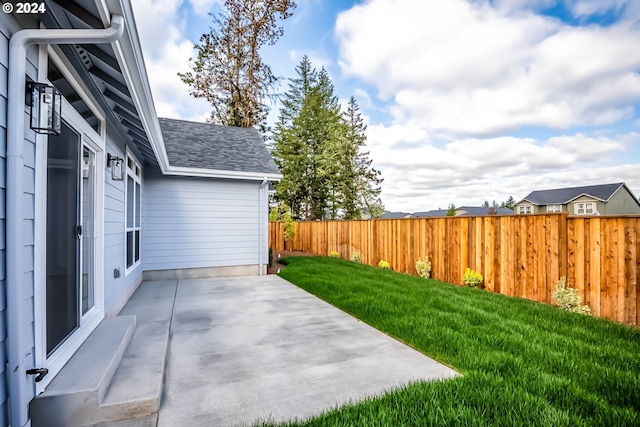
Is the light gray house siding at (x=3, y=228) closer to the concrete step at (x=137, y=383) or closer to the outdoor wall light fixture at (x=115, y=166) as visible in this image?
the concrete step at (x=137, y=383)

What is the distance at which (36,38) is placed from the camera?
1701mm

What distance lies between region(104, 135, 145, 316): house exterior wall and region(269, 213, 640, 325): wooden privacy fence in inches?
256

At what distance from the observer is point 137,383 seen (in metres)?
2.35

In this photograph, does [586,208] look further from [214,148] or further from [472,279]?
[214,148]

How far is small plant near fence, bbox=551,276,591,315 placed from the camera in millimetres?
4789

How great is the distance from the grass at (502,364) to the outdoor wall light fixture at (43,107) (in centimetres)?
218

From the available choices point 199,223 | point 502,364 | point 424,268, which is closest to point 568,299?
point 502,364

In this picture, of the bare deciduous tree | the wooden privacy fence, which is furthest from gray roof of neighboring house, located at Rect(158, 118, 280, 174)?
the bare deciduous tree

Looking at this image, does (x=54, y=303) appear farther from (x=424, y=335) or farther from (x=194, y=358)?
(x=424, y=335)

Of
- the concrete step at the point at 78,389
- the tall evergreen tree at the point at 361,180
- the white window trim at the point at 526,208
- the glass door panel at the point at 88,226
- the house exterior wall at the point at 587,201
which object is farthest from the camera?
the white window trim at the point at 526,208

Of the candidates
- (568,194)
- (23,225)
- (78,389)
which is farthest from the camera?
(568,194)

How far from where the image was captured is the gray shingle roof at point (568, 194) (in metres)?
25.3

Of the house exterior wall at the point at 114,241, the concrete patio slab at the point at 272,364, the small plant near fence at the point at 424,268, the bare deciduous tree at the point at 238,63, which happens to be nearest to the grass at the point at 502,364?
the concrete patio slab at the point at 272,364

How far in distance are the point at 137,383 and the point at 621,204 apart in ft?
116
